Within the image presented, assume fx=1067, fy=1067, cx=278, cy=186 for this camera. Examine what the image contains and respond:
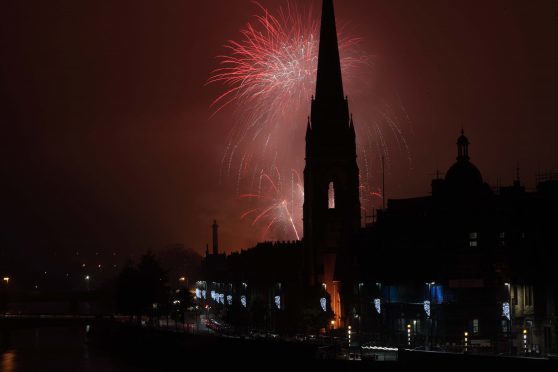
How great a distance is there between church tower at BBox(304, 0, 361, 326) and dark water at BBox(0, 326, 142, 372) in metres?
24.4

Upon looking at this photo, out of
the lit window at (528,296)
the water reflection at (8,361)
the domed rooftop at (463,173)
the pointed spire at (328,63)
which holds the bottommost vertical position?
the water reflection at (8,361)

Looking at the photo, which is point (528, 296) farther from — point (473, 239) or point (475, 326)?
point (473, 239)

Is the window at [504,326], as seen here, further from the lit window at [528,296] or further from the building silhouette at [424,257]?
the lit window at [528,296]

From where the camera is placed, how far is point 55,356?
120 m

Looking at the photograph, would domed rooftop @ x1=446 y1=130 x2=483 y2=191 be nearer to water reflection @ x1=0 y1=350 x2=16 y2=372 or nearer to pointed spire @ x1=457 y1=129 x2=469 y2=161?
pointed spire @ x1=457 y1=129 x2=469 y2=161

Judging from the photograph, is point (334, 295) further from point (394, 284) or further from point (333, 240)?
point (394, 284)

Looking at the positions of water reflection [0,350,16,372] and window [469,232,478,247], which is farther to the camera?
water reflection [0,350,16,372]

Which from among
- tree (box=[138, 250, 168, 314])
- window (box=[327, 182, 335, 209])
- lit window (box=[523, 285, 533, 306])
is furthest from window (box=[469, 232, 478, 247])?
tree (box=[138, 250, 168, 314])

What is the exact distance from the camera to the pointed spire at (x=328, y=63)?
11625 cm

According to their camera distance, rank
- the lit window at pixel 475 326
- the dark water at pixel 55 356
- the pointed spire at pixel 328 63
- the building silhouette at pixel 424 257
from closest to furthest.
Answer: the building silhouette at pixel 424 257
the lit window at pixel 475 326
the dark water at pixel 55 356
the pointed spire at pixel 328 63

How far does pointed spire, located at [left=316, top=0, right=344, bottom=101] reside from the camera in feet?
381

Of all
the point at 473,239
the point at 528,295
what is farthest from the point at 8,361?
the point at 528,295

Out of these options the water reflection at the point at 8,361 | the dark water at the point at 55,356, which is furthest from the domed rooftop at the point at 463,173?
the water reflection at the point at 8,361

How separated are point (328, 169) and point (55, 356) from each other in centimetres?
3709
